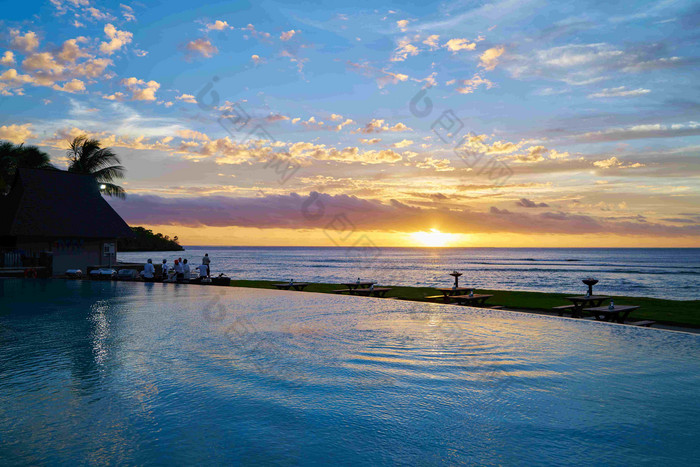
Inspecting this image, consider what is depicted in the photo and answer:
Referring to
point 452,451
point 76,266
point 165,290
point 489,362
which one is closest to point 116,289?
point 165,290

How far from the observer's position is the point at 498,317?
15438 mm

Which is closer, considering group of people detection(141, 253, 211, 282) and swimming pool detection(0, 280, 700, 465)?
swimming pool detection(0, 280, 700, 465)

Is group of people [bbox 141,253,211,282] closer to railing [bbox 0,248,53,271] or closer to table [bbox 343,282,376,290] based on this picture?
railing [bbox 0,248,53,271]

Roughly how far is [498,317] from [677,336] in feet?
15.8

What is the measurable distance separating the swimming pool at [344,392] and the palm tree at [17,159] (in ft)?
122

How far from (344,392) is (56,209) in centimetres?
3222

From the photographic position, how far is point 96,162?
143 feet

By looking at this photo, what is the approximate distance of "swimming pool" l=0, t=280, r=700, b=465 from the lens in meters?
5.46

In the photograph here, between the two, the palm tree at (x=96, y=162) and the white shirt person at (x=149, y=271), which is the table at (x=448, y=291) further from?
the palm tree at (x=96, y=162)

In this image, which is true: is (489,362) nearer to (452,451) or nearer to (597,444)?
(597,444)

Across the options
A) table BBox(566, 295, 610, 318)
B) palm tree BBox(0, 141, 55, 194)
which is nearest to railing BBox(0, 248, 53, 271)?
palm tree BBox(0, 141, 55, 194)

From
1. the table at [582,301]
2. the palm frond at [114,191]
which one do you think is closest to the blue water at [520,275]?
the palm frond at [114,191]

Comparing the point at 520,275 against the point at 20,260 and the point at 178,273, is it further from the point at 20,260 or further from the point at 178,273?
the point at 20,260

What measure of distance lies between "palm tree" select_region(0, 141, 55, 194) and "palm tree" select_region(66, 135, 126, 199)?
3414 millimetres
